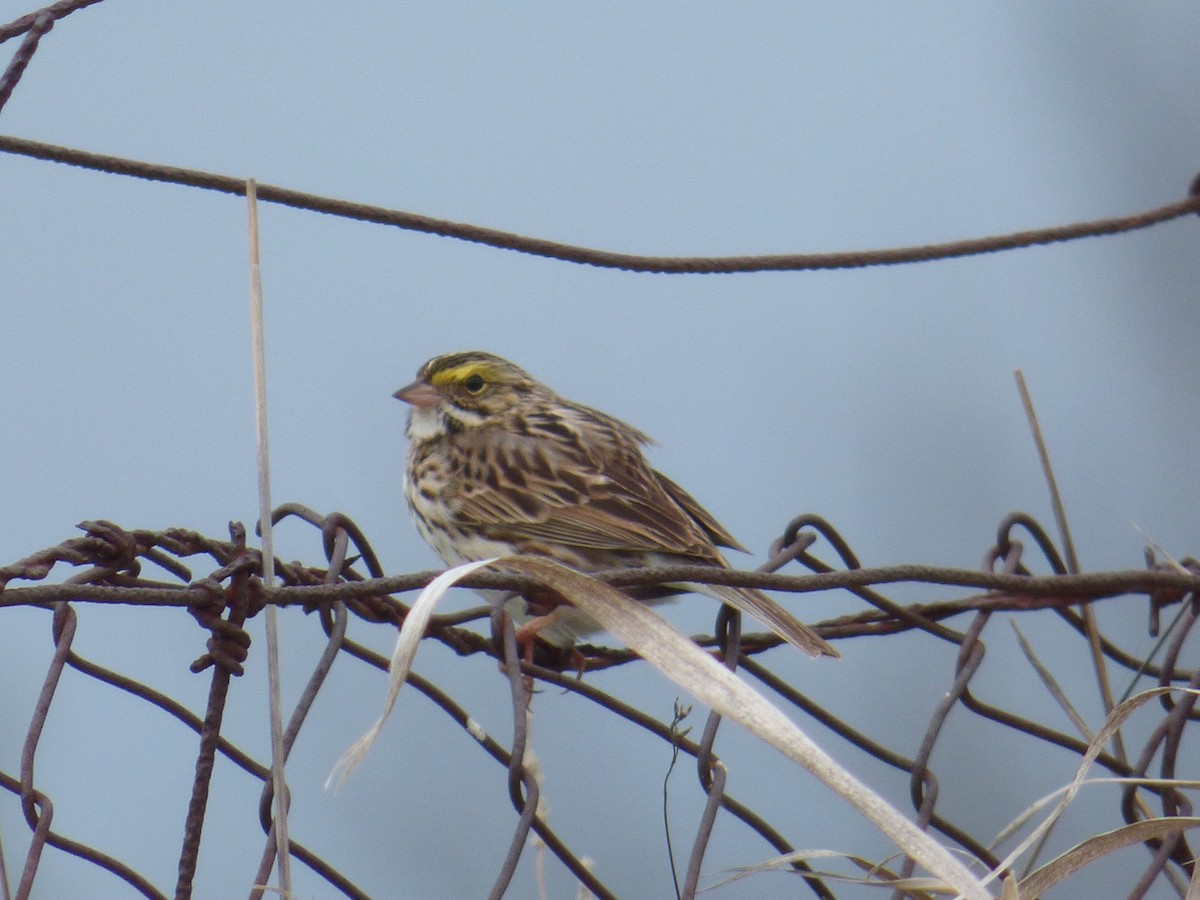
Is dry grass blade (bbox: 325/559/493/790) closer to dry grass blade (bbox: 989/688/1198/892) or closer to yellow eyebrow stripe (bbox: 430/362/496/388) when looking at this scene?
dry grass blade (bbox: 989/688/1198/892)

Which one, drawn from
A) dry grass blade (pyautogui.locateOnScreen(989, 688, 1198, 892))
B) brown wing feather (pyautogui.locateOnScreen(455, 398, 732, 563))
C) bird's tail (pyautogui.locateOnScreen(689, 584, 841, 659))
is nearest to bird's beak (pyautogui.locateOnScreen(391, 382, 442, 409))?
brown wing feather (pyautogui.locateOnScreen(455, 398, 732, 563))

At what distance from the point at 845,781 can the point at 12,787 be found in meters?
0.88

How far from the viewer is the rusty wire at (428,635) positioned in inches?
59.9

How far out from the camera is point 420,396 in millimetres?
4352

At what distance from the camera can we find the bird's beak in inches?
171

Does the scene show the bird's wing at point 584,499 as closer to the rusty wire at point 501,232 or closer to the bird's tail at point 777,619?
the bird's tail at point 777,619

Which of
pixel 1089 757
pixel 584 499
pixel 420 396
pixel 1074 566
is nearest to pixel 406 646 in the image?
pixel 1089 757

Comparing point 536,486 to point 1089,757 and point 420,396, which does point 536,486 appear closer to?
point 420,396

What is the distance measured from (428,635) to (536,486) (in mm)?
1832

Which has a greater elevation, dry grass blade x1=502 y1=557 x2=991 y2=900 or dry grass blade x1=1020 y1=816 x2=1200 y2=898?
dry grass blade x1=502 y1=557 x2=991 y2=900

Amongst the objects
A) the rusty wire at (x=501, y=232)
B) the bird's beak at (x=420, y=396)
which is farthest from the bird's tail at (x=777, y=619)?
the bird's beak at (x=420, y=396)

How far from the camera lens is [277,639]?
157cm

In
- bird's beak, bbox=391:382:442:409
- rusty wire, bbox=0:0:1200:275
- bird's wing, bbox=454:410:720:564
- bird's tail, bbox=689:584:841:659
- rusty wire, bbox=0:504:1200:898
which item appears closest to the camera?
rusty wire, bbox=0:504:1200:898

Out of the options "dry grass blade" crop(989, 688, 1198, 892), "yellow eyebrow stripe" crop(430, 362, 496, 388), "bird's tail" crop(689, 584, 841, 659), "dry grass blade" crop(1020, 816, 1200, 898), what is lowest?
"dry grass blade" crop(1020, 816, 1200, 898)
